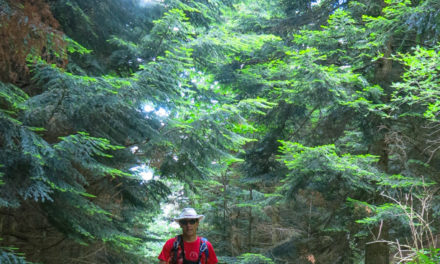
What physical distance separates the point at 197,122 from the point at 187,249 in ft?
9.49

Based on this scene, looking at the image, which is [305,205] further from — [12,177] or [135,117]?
[12,177]

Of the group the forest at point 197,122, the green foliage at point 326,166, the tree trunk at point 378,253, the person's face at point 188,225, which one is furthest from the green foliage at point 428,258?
the tree trunk at point 378,253

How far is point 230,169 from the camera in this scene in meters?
13.4

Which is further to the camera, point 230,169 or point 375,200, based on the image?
point 230,169

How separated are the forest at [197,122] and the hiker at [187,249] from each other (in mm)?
1719

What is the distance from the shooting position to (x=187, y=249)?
4.05 meters

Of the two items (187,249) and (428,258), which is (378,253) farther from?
(187,249)

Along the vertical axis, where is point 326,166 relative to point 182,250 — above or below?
above

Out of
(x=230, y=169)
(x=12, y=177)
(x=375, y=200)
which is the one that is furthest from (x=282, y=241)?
(x=12, y=177)

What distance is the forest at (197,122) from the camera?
4.66 m

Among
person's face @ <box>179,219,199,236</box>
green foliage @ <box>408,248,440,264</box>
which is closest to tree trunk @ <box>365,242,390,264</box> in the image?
green foliage @ <box>408,248,440,264</box>

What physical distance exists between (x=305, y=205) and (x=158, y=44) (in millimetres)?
7962

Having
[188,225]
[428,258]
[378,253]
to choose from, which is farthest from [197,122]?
[378,253]

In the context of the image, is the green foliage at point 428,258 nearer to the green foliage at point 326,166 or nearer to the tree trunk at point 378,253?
the green foliage at point 326,166
